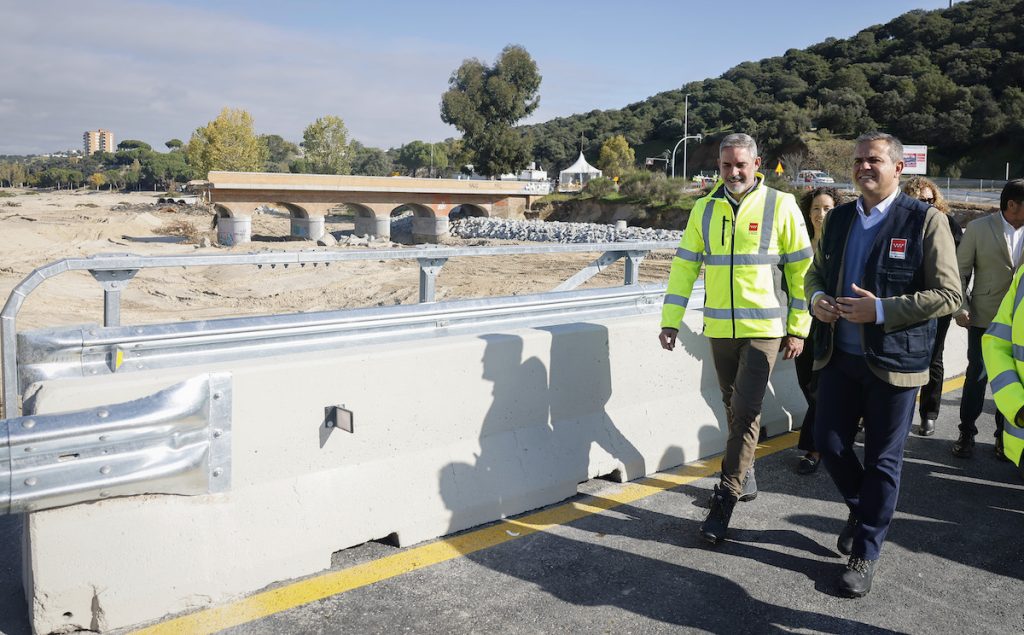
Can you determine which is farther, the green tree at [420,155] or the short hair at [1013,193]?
the green tree at [420,155]

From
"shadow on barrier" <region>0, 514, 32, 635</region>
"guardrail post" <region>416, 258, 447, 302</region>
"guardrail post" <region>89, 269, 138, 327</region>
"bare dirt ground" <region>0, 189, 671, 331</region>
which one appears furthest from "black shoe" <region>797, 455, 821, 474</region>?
"bare dirt ground" <region>0, 189, 671, 331</region>

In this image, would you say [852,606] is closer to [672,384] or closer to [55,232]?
[672,384]

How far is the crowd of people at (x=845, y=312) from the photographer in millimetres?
3605

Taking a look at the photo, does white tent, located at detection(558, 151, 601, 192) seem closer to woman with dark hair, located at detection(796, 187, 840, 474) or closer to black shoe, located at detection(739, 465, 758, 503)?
woman with dark hair, located at detection(796, 187, 840, 474)

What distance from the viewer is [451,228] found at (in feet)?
232

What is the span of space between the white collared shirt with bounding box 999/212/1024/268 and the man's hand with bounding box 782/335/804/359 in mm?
2330

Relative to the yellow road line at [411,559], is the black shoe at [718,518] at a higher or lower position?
higher

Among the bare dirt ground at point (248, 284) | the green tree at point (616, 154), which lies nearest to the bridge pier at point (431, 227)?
the bare dirt ground at point (248, 284)

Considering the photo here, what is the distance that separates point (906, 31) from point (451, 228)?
79.4 meters

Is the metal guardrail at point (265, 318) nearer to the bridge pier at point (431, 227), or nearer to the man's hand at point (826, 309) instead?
the man's hand at point (826, 309)

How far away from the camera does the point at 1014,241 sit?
5609mm

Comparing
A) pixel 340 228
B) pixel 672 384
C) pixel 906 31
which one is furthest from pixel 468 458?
pixel 906 31

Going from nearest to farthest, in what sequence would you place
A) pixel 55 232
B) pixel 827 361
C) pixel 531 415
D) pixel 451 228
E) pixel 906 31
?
pixel 827 361, pixel 531 415, pixel 55 232, pixel 451 228, pixel 906 31

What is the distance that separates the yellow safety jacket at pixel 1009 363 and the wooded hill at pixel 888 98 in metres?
69.8
